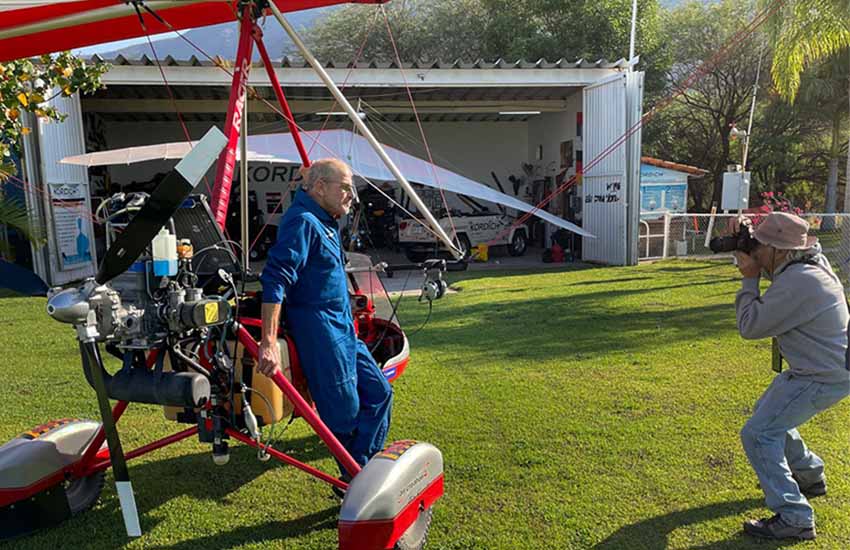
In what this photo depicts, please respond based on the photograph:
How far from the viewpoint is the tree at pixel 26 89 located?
627cm

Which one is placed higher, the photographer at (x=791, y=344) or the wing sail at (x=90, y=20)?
the wing sail at (x=90, y=20)

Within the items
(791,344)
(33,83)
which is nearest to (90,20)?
(33,83)

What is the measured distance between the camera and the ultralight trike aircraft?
256 cm

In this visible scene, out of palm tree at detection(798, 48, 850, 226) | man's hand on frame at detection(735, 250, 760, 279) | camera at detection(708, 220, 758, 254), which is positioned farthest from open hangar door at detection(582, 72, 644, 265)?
palm tree at detection(798, 48, 850, 226)

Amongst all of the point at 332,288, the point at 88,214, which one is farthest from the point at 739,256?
the point at 88,214

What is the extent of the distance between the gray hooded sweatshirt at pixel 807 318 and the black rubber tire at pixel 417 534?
1938 mm

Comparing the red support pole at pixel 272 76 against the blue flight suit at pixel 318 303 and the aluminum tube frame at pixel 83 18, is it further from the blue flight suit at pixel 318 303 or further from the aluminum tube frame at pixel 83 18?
the blue flight suit at pixel 318 303

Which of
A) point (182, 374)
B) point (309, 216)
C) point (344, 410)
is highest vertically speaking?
point (309, 216)

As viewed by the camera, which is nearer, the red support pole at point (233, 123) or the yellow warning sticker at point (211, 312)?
the yellow warning sticker at point (211, 312)

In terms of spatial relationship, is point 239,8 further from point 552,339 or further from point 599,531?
point 552,339

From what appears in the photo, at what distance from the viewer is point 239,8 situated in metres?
3.78

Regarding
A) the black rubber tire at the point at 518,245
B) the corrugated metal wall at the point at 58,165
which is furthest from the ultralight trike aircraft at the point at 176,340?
the black rubber tire at the point at 518,245

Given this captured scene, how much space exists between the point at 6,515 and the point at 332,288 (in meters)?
2.14

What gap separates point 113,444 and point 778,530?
10.7ft
